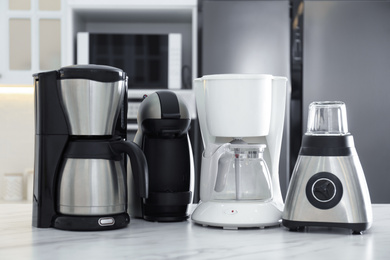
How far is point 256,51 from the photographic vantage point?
2.56 meters

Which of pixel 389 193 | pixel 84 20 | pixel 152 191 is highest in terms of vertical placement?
pixel 84 20

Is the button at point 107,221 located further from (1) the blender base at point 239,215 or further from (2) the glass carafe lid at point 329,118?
(2) the glass carafe lid at point 329,118

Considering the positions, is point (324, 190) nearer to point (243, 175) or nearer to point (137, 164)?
point (243, 175)

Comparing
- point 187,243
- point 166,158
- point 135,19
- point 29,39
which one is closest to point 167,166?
point 166,158

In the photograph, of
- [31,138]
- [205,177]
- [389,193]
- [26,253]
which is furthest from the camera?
[31,138]

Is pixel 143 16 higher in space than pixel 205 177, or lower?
higher

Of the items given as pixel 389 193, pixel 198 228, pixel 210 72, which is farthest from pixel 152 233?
pixel 389 193

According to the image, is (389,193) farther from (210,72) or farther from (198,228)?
(198,228)

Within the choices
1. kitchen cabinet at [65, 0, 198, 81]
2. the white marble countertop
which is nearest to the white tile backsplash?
kitchen cabinet at [65, 0, 198, 81]

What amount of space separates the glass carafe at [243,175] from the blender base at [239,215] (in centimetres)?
3

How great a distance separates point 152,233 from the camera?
978mm

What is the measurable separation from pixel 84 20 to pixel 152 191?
199 centimetres

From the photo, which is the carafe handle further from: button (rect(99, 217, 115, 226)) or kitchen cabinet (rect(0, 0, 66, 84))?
kitchen cabinet (rect(0, 0, 66, 84))

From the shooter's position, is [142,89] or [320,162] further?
[142,89]
